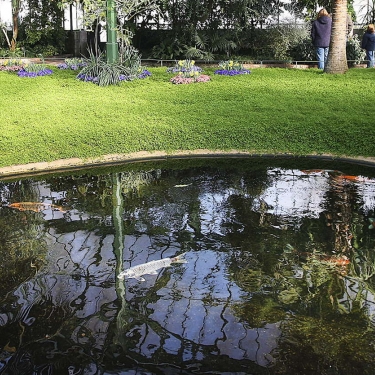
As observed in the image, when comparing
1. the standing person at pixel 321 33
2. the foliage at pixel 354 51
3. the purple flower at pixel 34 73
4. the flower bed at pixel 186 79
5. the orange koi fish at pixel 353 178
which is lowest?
the orange koi fish at pixel 353 178

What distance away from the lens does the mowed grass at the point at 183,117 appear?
956 cm

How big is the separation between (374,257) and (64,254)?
294cm

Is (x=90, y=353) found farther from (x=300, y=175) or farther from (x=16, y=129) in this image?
(x=16, y=129)

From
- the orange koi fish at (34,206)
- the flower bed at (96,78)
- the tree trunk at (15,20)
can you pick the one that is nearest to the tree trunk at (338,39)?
the flower bed at (96,78)

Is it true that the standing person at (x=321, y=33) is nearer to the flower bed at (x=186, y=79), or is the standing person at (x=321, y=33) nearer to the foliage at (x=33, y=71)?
the flower bed at (x=186, y=79)

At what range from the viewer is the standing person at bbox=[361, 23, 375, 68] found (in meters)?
14.9

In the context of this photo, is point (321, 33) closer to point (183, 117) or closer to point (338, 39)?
point (338, 39)

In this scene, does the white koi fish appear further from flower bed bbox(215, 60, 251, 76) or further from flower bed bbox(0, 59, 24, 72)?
flower bed bbox(0, 59, 24, 72)

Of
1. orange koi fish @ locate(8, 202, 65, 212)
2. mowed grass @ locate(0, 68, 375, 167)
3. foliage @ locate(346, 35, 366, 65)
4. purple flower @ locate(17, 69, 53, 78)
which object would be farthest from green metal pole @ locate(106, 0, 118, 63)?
orange koi fish @ locate(8, 202, 65, 212)

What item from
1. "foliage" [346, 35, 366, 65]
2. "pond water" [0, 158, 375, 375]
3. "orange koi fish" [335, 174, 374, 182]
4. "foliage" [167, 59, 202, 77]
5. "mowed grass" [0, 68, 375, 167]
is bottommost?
"pond water" [0, 158, 375, 375]

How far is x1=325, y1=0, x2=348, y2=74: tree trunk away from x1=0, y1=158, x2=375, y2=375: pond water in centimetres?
624

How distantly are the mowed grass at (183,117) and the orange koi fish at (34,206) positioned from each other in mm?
1856

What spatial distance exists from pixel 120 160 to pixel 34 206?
2386mm

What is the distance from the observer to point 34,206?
23.5ft
